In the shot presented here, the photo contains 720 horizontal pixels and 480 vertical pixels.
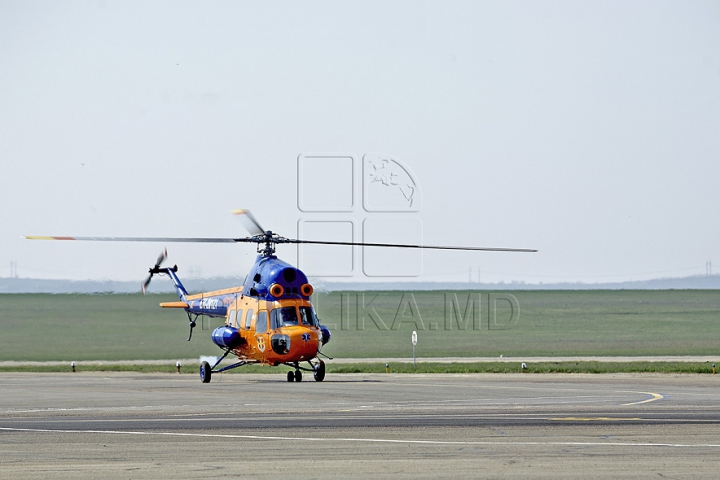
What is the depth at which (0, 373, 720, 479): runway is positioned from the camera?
14695mm

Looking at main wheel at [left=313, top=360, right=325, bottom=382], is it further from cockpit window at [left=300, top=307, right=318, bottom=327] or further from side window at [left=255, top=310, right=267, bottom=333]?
side window at [left=255, top=310, right=267, bottom=333]

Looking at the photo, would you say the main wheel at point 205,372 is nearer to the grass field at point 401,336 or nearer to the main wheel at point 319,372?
the main wheel at point 319,372

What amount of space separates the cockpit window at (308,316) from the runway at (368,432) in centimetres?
347

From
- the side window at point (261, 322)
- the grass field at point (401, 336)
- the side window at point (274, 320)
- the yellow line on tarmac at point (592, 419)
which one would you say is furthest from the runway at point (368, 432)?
the grass field at point (401, 336)

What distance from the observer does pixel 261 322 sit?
1383 inches

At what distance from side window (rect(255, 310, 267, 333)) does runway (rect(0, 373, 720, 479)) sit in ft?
11.3

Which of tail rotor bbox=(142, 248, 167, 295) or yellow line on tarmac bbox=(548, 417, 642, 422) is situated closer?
yellow line on tarmac bbox=(548, 417, 642, 422)

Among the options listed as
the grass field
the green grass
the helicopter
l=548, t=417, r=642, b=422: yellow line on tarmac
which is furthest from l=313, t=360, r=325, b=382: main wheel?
the green grass

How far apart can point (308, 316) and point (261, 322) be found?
5.51 ft

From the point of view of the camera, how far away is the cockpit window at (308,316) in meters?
34.7

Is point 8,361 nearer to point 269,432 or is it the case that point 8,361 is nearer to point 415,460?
point 269,432

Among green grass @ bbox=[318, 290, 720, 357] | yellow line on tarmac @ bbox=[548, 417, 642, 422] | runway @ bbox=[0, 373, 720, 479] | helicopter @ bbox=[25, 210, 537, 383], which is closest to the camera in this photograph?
runway @ bbox=[0, 373, 720, 479]

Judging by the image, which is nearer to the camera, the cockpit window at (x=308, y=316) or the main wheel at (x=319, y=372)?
the cockpit window at (x=308, y=316)

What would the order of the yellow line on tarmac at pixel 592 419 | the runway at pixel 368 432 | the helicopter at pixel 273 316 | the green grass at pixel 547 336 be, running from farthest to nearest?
the green grass at pixel 547 336 < the helicopter at pixel 273 316 < the yellow line on tarmac at pixel 592 419 < the runway at pixel 368 432
